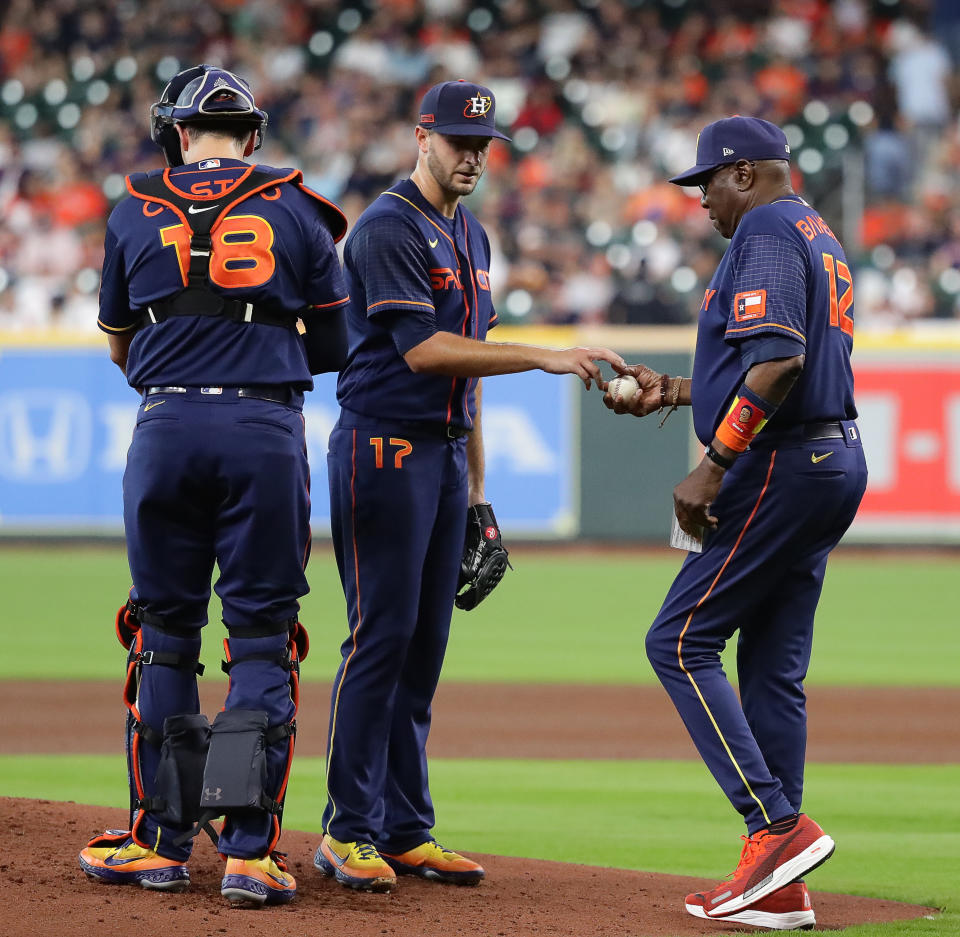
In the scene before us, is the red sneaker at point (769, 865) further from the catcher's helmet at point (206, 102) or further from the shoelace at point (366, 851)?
the catcher's helmet at point (206, 102)

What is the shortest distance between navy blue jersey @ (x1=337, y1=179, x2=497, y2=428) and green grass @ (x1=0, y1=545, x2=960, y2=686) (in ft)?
16.3

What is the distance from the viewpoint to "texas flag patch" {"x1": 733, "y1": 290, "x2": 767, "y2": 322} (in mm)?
4465

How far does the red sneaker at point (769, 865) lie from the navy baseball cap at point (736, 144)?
1905 millimetres

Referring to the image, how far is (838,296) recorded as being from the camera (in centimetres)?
471

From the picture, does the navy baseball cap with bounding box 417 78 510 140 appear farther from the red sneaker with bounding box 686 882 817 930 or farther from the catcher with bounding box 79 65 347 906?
the red sneaker with bounding box 686 882 817 930

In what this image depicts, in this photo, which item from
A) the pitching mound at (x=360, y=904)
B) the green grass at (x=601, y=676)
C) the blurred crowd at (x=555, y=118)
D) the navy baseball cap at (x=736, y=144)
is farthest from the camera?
the blurred crowd at (x=555, y=118)

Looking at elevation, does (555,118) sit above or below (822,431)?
above

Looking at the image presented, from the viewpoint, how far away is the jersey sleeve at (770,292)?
4.45 m

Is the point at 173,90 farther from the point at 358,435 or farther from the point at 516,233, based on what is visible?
the point at 516,233

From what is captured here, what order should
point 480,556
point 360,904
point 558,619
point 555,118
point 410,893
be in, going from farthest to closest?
point 555,118, point 558,619, point 480,556, point 410,893, point 360,904

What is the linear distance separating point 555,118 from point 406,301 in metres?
16.0

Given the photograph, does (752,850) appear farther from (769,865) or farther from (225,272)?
(225,272)

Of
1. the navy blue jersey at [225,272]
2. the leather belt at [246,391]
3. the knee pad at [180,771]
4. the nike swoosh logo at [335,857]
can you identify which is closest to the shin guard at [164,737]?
the knee pad at [180,771]

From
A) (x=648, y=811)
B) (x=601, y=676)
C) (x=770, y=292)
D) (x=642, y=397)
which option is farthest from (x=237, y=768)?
(x=601, y=676)
